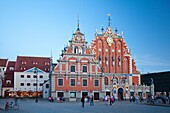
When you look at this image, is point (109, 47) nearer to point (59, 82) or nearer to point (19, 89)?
point (59, 82)

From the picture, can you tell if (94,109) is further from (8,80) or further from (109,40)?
(8,80)

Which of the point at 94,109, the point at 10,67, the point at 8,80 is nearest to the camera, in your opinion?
the point at 94,109

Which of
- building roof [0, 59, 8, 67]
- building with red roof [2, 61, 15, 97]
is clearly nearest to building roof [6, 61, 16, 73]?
building with red roof [2, 61, 15, 97]

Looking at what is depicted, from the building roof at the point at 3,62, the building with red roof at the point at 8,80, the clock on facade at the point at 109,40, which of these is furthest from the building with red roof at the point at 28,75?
the clock on facade at the point at 109,40

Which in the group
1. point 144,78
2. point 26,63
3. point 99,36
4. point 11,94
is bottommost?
point 11,94

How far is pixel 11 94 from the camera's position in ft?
237

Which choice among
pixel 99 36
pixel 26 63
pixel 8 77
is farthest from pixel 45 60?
pixel 99 36

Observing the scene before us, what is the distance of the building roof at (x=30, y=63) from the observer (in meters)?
75.3

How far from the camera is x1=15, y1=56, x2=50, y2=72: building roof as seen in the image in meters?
75.3

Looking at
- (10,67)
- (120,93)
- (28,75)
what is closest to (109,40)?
(120,93)

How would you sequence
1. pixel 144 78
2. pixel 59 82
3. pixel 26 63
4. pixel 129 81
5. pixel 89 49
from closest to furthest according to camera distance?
1. pixel 59 82
2. pixel 89 49
3. pixel 129 81
4. pixel 144 78
5. pixel 26 63

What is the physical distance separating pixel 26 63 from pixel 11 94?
10.6 metres

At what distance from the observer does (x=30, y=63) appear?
3029 inches

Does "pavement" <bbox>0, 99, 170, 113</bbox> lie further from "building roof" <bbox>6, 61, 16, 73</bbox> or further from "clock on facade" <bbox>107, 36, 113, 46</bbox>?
"building roof" <bbox>6, 61, 16, 73</bbox>
